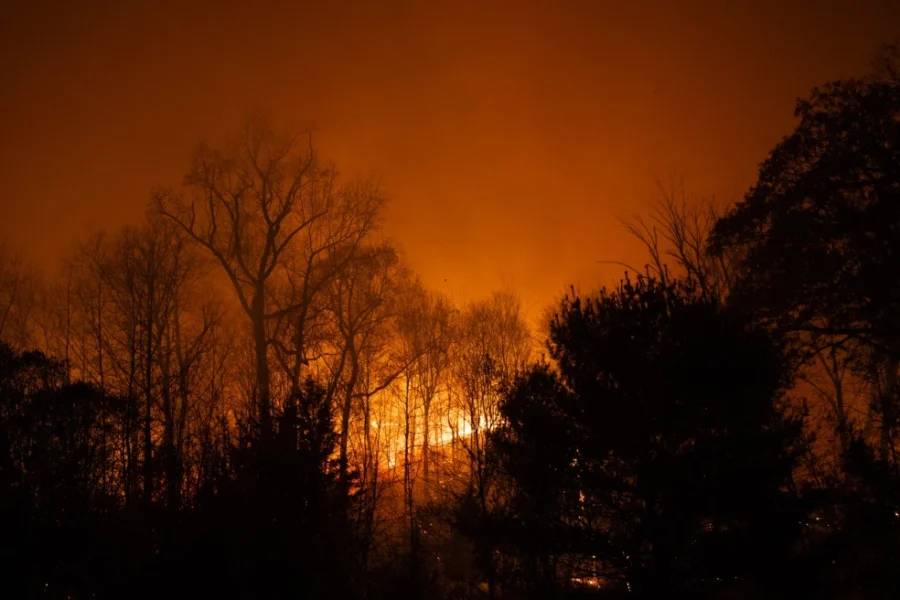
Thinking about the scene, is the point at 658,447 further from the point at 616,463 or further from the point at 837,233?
the point at 837,233

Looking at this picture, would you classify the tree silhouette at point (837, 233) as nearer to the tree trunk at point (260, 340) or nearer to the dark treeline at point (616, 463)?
the dark treeline at point (616, 463)

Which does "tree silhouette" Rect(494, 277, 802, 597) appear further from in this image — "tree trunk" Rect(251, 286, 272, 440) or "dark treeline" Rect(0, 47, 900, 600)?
"tree trunk" Rect(251, 286, 272, 440)

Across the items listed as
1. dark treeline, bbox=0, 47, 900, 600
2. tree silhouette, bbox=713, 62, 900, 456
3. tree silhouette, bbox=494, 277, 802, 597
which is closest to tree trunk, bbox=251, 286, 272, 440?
A: dark treeline, bbox=0, 47, 900, 600

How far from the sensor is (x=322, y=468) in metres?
9.20

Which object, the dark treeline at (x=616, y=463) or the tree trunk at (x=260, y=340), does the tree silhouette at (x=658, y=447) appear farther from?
the tree trunk at (x=260, y=340)

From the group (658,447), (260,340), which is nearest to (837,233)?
(658,447)

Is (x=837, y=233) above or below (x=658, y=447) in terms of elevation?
above

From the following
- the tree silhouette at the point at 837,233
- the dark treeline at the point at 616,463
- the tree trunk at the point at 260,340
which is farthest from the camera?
the tree trunk at the point at 260,340

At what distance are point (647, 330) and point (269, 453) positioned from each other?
6590 mm

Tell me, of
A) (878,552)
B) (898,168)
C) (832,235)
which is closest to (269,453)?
(878,552)

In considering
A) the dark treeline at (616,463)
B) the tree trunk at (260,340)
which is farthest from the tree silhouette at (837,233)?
the tree trunk at (260,340)

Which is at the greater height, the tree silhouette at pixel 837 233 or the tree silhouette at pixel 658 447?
the tree silhouette at pixel 837 233

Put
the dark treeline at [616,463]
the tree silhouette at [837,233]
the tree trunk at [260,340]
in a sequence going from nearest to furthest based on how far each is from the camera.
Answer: the dark treeline at [616,463] → the tree silhouette at [837,233] → the tree trunk at [260,340]

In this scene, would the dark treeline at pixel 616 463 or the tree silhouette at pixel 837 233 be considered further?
the tree silhouette at pixel 837 233
